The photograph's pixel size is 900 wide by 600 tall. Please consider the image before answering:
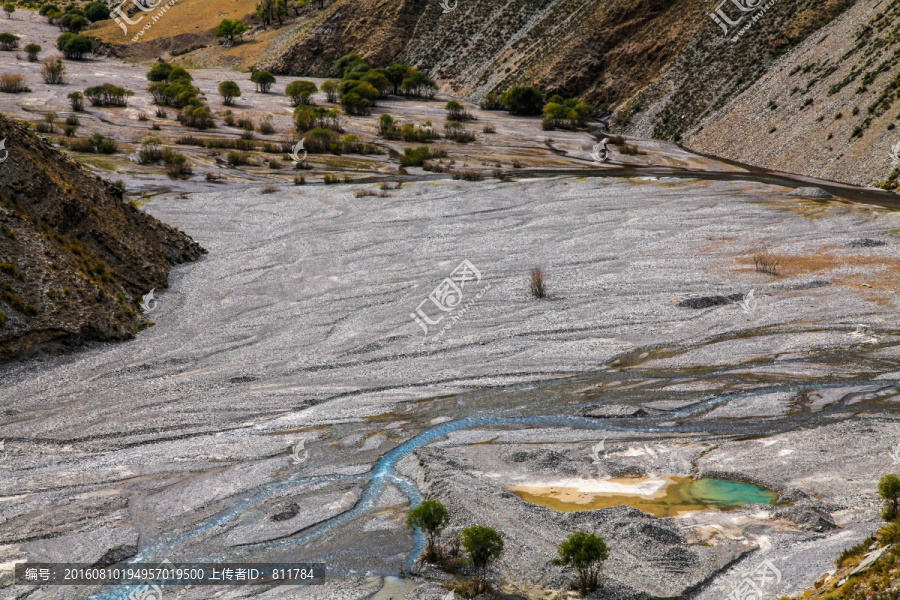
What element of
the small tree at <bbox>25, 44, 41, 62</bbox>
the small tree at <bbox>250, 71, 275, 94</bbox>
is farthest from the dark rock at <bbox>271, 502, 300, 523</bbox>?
the small tree at <bbox>25, 44, 41, 62</bbox>

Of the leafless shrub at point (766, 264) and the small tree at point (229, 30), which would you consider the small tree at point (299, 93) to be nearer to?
the small tree at point (229, 30)

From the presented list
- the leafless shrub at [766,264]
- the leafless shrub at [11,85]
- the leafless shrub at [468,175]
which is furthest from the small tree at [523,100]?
the leafless shrub at [766,264]

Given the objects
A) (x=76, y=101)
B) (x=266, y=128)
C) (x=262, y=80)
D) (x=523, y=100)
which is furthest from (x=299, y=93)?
(x=523, y=100)

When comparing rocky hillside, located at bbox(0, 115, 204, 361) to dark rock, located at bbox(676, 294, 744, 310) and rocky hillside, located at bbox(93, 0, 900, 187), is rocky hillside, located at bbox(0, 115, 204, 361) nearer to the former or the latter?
dark rock, located at bbox(676, 294, 744, 310)

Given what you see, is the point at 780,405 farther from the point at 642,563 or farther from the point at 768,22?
the point at 768,22

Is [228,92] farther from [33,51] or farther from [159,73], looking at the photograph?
[33,51]

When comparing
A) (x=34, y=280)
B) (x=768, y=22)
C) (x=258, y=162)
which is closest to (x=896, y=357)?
(x=34, y=280)
